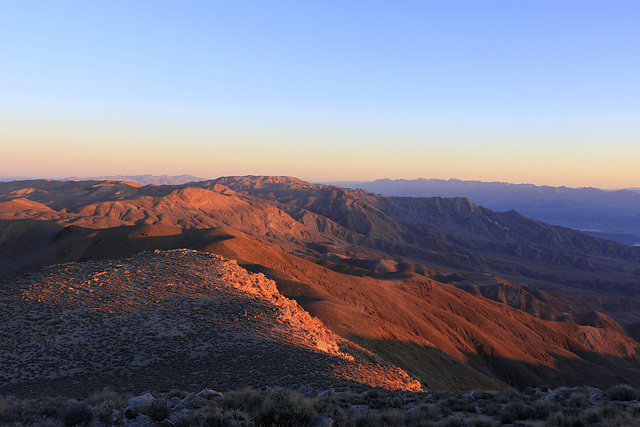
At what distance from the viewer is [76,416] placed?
8.27 meters

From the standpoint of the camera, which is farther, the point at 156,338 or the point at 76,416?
the point at 156,338

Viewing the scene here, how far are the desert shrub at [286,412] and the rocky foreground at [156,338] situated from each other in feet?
16.2

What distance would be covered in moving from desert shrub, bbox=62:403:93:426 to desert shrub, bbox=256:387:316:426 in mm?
3736

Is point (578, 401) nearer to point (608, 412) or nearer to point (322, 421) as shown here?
point (608, 412)

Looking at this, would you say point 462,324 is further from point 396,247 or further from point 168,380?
point 396,247

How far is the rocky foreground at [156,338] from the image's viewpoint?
46.1 ft

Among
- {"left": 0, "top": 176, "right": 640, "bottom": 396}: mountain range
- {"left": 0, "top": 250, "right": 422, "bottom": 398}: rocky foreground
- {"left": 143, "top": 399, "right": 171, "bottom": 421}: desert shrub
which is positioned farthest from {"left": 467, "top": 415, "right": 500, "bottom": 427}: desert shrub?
{"left": 0, "top": 176, "right": 640, "bottom": 396}: mountain range

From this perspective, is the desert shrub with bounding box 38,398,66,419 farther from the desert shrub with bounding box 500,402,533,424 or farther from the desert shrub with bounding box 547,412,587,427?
the desert shrub with bounding box 547,412,587,427

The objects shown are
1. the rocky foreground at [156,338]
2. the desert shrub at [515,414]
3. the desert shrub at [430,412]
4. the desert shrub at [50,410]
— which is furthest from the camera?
the rocky foreground at [156,338]

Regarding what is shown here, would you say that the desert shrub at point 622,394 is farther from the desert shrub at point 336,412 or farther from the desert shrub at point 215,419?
the desert shrub at point 215,419

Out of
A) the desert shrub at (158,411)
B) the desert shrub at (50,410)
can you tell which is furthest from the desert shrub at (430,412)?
the desert shrub at (50,410)

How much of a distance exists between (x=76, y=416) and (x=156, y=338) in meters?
9.36

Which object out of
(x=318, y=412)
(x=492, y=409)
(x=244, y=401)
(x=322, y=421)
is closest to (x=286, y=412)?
(x=322, y=421)

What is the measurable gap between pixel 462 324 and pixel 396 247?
370 feet
